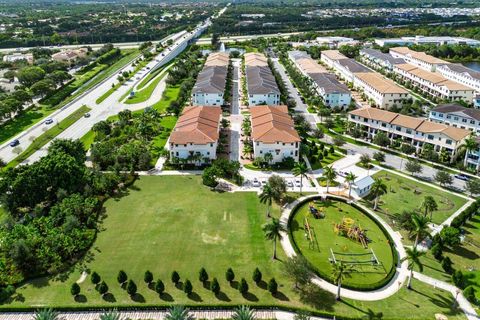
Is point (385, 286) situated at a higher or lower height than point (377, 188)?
lower

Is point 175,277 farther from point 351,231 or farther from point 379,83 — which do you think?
point 379,83

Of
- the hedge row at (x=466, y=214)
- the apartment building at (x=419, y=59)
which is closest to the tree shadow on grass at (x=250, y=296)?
the hedge row at (x=466, y=214)

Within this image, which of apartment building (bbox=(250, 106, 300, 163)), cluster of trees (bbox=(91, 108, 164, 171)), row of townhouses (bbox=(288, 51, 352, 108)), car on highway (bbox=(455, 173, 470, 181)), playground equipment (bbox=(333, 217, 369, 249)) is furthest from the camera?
row of townhouses (bbox=(288, 51, 352, 108))

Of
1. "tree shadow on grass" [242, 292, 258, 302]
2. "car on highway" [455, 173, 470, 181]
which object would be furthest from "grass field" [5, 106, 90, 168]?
"car on highway" [455, 173, 470, 181]

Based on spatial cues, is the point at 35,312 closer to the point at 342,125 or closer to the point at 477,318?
the point at 477,318

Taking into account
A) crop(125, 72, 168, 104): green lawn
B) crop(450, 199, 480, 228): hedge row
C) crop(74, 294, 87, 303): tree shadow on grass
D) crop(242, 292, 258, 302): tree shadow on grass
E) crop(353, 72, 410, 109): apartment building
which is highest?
crop(353, 72, 410, 109): apartment building

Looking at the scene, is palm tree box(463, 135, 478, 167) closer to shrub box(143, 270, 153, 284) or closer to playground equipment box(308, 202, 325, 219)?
playground equipment box(308, 202, 325, 219)

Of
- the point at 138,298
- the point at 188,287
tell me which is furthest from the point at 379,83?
the point at 138,298

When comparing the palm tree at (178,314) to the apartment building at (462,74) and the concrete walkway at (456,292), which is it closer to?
the concrete walkway at (456,292)
